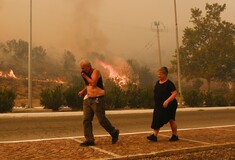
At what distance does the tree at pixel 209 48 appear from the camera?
183ft

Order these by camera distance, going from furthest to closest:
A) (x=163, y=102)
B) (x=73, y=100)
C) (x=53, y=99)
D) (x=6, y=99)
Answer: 1. (x=73, y=100)
2. (x=53, y=99)
3. (x=6, y=99)
4. (x=163, y=102)

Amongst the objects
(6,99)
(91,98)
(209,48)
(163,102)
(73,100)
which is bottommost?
(163,102)

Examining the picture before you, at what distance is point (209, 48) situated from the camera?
56.2 meters

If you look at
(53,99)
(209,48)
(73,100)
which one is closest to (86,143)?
(53,99)

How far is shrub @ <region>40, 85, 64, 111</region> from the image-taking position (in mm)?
20953

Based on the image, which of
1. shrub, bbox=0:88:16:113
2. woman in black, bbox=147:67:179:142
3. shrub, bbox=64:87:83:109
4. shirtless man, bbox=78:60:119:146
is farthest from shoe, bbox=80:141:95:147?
shrub, bbox=64:87:83:109

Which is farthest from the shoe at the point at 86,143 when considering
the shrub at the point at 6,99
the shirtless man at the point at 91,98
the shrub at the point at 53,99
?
the shrub at the point at 53,99

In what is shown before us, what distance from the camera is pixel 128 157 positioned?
586 cm

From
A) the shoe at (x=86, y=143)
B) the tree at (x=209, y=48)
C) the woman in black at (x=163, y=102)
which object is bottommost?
the shoe at (x=86, y=143)

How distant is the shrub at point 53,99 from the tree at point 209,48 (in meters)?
38.8

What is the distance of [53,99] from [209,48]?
4020cm

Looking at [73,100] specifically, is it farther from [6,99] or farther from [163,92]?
[163,92]

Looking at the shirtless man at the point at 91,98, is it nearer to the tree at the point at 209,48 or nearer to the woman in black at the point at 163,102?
the woman in black at the point at 163,102

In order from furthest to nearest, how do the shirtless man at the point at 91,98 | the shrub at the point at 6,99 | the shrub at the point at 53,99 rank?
the shrub at the point at 53,99 < the shrub at the point at 6,99 < the shirtless man at the point at 91,98
